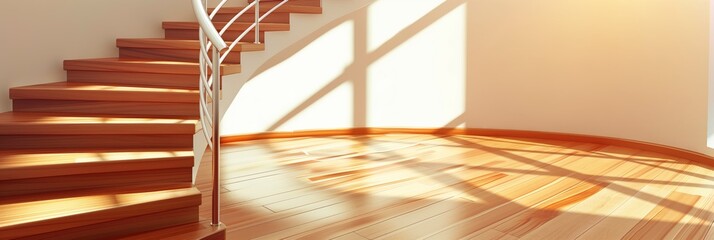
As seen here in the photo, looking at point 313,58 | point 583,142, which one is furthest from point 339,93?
point 583,142

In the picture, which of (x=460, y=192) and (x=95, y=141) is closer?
(x=95, y=141)

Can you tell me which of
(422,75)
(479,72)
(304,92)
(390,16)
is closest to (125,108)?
(304,92)

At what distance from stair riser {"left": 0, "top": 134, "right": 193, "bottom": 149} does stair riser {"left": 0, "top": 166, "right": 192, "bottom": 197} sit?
22 centimetres

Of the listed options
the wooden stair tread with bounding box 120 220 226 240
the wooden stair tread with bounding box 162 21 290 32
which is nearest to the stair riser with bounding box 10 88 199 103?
the wooden stair tread with bounding box 120 220 226 240

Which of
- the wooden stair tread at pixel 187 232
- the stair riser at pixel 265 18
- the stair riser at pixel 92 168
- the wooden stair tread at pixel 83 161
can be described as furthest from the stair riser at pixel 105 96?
the stair riser at pixel 265 18

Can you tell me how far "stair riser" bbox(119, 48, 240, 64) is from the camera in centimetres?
370

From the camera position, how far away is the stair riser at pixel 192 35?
13.1 feet

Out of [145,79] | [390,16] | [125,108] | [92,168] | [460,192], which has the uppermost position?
[390,16]

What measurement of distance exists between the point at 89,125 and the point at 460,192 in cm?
197

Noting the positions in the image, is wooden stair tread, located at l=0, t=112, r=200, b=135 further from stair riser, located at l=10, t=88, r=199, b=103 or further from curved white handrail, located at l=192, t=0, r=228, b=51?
curved white handrail, located at l=192, t=0, r=228, b=51

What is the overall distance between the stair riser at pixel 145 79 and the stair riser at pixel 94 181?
78 centimetres

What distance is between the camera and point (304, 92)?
232 inches

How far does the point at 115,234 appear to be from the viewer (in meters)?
2.36

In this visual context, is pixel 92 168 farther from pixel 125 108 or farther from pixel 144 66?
pixel 144 66
